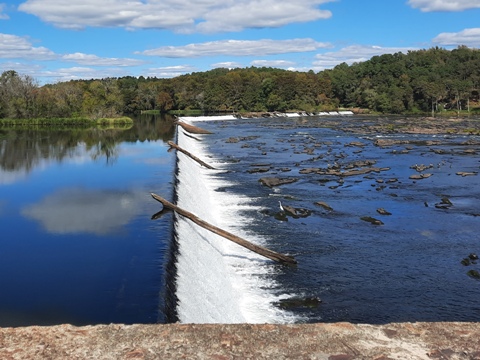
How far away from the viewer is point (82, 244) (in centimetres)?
1459

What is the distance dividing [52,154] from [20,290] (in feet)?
88.3

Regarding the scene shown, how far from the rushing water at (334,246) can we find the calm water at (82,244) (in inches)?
40.9

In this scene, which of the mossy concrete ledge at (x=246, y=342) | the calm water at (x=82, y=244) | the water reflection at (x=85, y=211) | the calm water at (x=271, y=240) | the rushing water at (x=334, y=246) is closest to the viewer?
the mossy concrete ledge at (x=246, y=342)

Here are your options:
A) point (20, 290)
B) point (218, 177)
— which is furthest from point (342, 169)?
point (20, 290)

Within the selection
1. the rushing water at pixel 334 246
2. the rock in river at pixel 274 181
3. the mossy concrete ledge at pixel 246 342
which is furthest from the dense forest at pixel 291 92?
the mossy concrete ledge at pixel 246 342

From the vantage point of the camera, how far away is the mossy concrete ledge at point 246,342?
5.86 metres

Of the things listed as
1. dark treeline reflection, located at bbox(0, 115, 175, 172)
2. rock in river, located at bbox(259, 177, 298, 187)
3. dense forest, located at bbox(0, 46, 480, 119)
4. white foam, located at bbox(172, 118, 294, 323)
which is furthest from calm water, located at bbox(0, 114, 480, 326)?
dense forest, located at bbox(0, 46, 480, 119)

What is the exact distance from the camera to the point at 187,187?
20.5m

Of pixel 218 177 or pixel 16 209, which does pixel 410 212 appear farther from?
pixel 16 209

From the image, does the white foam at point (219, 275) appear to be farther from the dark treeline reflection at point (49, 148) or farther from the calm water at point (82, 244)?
the dark treeline reflection at point (49, 148)

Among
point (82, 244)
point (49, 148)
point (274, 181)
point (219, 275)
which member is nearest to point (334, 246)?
point (219, 275)

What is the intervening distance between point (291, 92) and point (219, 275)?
309 feet

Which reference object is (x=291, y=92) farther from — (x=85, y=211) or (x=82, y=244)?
(x=82, y=244)

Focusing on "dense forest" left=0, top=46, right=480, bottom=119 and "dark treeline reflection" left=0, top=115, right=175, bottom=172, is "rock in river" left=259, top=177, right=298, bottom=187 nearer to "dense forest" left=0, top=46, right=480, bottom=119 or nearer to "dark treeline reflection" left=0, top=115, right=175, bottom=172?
"dark treeline reflection" left=0, top=115, right=175, bottom=172
